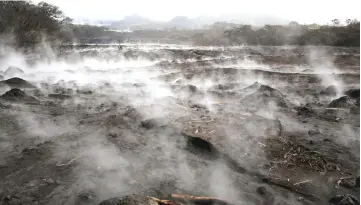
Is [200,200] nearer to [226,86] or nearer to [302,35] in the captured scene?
[226,86]

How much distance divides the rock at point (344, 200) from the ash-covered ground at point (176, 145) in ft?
0.05

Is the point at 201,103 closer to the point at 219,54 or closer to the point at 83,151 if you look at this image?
the point at 83,151

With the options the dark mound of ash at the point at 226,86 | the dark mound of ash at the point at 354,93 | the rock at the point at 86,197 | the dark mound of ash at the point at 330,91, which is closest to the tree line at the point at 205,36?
the dark mound of ash at the point at 330,91

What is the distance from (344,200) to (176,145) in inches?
109

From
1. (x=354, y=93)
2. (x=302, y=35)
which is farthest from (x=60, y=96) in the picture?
(x=302, y=35)

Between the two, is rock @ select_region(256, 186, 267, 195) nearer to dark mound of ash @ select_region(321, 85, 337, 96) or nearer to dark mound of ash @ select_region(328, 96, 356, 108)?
dark mound of ash @ select_region(328, 96, 356, 108)

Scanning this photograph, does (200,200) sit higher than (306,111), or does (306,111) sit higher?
(306,111)

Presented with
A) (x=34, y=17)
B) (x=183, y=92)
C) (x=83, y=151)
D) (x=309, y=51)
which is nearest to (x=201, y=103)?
(x=183, y=92)

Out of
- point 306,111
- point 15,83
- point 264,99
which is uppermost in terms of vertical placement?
point 15,83

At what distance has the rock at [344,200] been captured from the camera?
380 centimetres

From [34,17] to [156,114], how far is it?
23365 mm

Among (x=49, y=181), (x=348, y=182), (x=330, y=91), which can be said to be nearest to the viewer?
(x=49, y=181)

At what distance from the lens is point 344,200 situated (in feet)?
12.6

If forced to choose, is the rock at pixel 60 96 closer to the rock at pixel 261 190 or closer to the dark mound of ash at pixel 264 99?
the dark mound of ash at pixel 264 99
